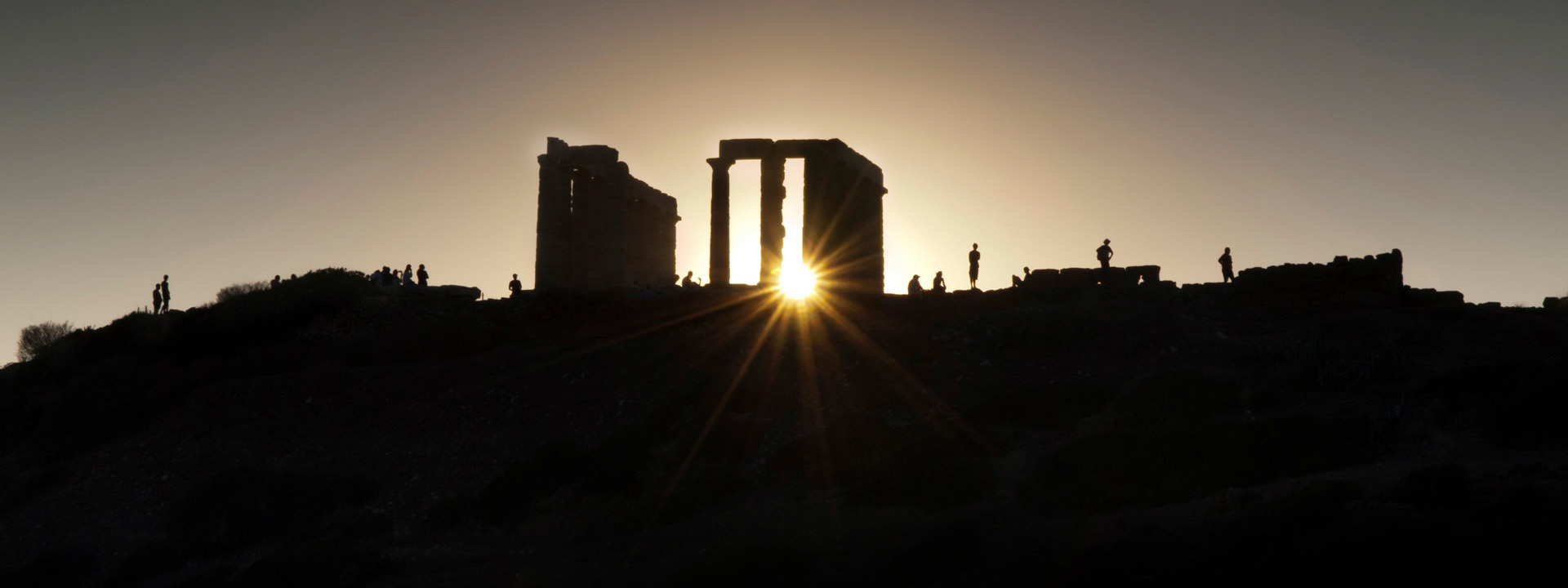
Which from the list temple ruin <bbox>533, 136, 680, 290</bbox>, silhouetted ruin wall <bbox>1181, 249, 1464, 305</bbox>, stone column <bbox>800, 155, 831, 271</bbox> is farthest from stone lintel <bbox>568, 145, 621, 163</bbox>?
silhouetted ruin wall <bbox>1181, 249, 1464, 305</bbox>

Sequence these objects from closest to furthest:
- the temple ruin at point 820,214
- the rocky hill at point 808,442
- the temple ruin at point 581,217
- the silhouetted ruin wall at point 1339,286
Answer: the rocky hill at point 808,442 < the silhouetted ruin wall at point 1339,286 < the temple ruin at point 820,214 < the temple ruin at point 581,217

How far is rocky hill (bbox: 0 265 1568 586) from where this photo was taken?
20.8 meters

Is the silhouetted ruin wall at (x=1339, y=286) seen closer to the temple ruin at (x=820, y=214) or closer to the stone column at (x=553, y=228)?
the temple ruin at (x=820, y=214)

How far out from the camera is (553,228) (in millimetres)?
45531

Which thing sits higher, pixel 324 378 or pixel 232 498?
pixel 324 378

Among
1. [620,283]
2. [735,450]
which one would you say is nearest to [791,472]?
[735,450]

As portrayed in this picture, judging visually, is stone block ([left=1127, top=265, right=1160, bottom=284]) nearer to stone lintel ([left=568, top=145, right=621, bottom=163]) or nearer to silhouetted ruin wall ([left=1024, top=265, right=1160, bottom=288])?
silhouetted ruin wall ([left=1024, top=265, right=1160, bottom=288])

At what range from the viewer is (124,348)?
41.7m

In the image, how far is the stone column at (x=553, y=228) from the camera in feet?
149

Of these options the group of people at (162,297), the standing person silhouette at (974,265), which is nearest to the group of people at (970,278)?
the standing person silhouette at (974,265)

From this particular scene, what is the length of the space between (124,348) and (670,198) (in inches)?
797

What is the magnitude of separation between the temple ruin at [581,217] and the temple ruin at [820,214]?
4.50 m

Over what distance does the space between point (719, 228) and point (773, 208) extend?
2236 millimetres

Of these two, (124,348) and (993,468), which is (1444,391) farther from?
(124,348)
